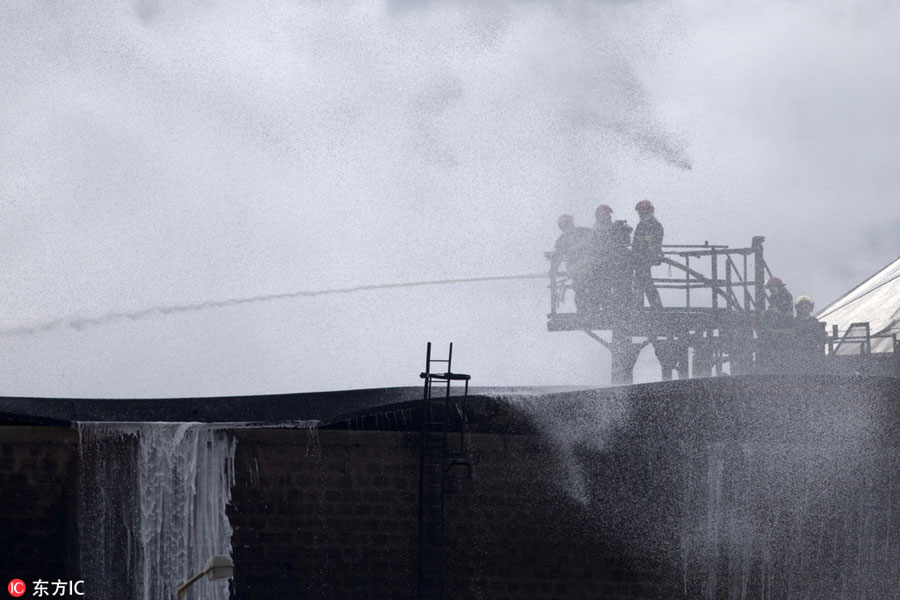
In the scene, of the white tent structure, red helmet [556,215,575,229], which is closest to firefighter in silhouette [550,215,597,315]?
red helmet [556,215,575,229]

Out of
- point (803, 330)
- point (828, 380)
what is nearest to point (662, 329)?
point (803, 330)

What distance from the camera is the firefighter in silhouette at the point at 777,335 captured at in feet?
61.4

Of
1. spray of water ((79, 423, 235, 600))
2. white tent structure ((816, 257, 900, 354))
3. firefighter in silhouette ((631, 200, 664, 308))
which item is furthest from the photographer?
white tent structure ((816, 257, 900, 354))

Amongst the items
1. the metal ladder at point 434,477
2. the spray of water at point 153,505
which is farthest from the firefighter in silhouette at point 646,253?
the spray of water at point 153,505

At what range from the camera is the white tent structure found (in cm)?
2244

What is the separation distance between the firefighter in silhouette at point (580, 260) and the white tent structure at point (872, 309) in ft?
21.1

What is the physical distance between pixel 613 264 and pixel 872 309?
955 cm

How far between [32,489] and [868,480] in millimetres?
9819

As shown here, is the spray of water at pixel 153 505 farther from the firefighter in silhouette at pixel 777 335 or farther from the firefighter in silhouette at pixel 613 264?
the firefighter in silhouette at pixel 777 335

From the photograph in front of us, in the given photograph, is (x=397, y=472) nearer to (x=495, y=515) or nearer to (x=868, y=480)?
(x=495, y=515)

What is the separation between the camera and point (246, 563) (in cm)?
1303

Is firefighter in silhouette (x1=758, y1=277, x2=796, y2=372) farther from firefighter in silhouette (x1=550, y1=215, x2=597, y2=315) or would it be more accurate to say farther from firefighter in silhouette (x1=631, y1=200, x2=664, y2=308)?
firefighter in silhouette (x1=550, y1=215, x2=597, y2=315)

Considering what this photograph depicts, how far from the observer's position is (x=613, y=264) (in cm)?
1802

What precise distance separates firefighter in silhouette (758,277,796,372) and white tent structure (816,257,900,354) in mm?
3406
